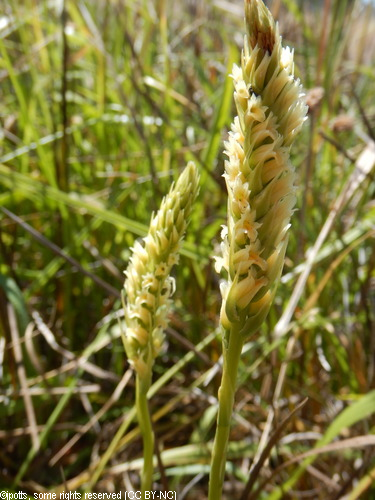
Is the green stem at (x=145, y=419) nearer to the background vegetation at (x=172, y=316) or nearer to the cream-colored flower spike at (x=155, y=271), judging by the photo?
the cream-colored flower spike at (x=155, y=271)

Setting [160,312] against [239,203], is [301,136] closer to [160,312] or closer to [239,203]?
[160,312]

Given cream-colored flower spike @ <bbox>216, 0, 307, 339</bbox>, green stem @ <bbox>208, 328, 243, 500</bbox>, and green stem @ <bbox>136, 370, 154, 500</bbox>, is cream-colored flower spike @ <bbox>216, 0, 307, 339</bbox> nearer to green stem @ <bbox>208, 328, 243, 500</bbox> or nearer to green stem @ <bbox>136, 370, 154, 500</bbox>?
green stem @ <bbox>208, 328, 243, 500</bbox>

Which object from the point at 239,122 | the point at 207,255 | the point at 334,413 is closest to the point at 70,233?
the point at 207,255

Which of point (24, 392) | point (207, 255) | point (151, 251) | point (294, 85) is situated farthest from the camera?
point (207, 255)

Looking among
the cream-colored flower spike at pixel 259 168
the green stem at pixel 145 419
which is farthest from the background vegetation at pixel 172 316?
the cream-colored flower spike at pixel 259 168

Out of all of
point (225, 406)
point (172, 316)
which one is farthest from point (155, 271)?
point (172, 316)
